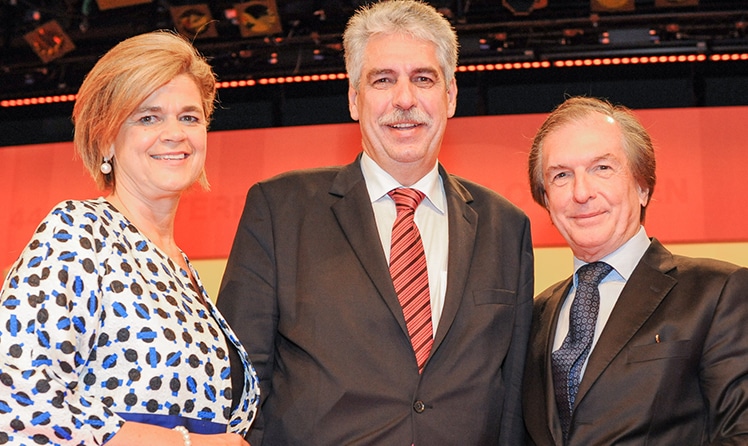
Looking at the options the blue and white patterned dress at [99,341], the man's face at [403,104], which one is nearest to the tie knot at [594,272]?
the man's face at [403,104]

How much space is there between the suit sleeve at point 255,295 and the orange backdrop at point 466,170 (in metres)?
3.84

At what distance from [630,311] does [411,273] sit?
65 centimetres

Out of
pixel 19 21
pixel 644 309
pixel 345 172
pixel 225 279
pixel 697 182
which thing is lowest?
pixel 697 182

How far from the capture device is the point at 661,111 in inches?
253

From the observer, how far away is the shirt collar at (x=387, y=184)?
2807mm

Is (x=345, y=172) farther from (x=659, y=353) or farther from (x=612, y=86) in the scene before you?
(x=612, y=86)

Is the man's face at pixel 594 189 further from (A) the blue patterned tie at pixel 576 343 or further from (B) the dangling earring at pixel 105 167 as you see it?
(B) the dangling earring at pixel 105 167

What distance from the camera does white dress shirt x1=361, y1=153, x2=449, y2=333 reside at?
2.68 m

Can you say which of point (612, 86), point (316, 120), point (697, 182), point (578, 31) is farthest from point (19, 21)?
point (697, 182)

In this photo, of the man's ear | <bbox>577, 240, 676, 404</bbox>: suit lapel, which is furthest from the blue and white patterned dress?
<bbox>577, 240, 676, 404</bbox>: suit lapel

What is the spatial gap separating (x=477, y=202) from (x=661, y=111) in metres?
4.05

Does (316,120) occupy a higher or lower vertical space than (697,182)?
higher

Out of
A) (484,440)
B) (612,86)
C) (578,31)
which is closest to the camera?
(484,440)

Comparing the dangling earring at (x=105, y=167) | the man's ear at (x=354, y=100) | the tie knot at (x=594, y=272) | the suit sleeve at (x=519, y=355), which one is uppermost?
the man's ear at (x=354, y=100)
